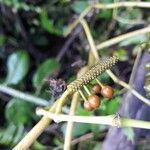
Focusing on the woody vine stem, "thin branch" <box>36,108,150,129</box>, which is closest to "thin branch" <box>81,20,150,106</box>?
the woody vine stem

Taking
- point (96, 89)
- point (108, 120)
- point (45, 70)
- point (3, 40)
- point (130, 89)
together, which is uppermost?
point (3, 40)

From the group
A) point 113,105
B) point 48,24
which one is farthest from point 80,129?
point 48,24

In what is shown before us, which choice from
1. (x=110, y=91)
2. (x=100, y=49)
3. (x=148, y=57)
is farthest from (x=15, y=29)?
(x=110, y=91)

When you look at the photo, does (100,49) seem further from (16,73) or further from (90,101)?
(90,101)

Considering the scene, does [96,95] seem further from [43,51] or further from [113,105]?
[43,51]

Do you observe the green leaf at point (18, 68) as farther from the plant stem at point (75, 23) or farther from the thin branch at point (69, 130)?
the thin branch at point (69, 130)
